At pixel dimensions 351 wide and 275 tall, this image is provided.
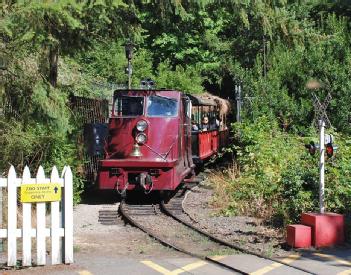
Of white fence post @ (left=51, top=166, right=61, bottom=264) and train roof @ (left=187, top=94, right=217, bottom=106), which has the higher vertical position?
train roof @ (left=187, top=94, right=217, bottom=106)

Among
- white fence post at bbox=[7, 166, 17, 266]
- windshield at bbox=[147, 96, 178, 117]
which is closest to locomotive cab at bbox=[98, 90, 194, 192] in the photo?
windshield at bbox=[147, 96, 178, 117]

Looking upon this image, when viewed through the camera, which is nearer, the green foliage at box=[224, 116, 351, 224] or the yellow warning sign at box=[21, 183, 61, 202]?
the yellow warning sign at box=[21, 183, 61, 202]

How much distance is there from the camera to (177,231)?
426 inches

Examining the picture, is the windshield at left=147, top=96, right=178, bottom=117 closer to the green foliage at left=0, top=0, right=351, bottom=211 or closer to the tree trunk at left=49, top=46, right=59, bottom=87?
the green foliage at left=0, top=0, right=351, bottom=211

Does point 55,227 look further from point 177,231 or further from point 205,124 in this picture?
point 205,124

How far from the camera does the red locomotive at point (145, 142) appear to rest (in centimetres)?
1370

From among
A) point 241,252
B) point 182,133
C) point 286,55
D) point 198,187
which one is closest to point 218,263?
point 241,252

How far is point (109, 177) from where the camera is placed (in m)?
13.8

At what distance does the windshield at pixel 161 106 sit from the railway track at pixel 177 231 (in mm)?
2164

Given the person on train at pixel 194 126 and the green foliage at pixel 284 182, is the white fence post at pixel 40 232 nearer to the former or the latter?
the green foliage at pixel 284 182

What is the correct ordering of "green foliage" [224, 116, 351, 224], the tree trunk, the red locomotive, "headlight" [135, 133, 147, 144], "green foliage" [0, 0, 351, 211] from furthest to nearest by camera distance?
"headlight" [135, 133, 147, 144] < the red locomotive < "green foliage" [224, 116, 351, 224] < the tree trunk < "green foliage" [0, 0, 351, 211]

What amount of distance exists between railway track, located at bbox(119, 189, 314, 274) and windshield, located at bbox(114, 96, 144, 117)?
2.23 metres

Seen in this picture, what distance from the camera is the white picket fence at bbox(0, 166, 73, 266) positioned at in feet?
24.8

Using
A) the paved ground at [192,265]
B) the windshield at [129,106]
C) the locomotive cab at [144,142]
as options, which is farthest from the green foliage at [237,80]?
the paved ground at [192,265]
